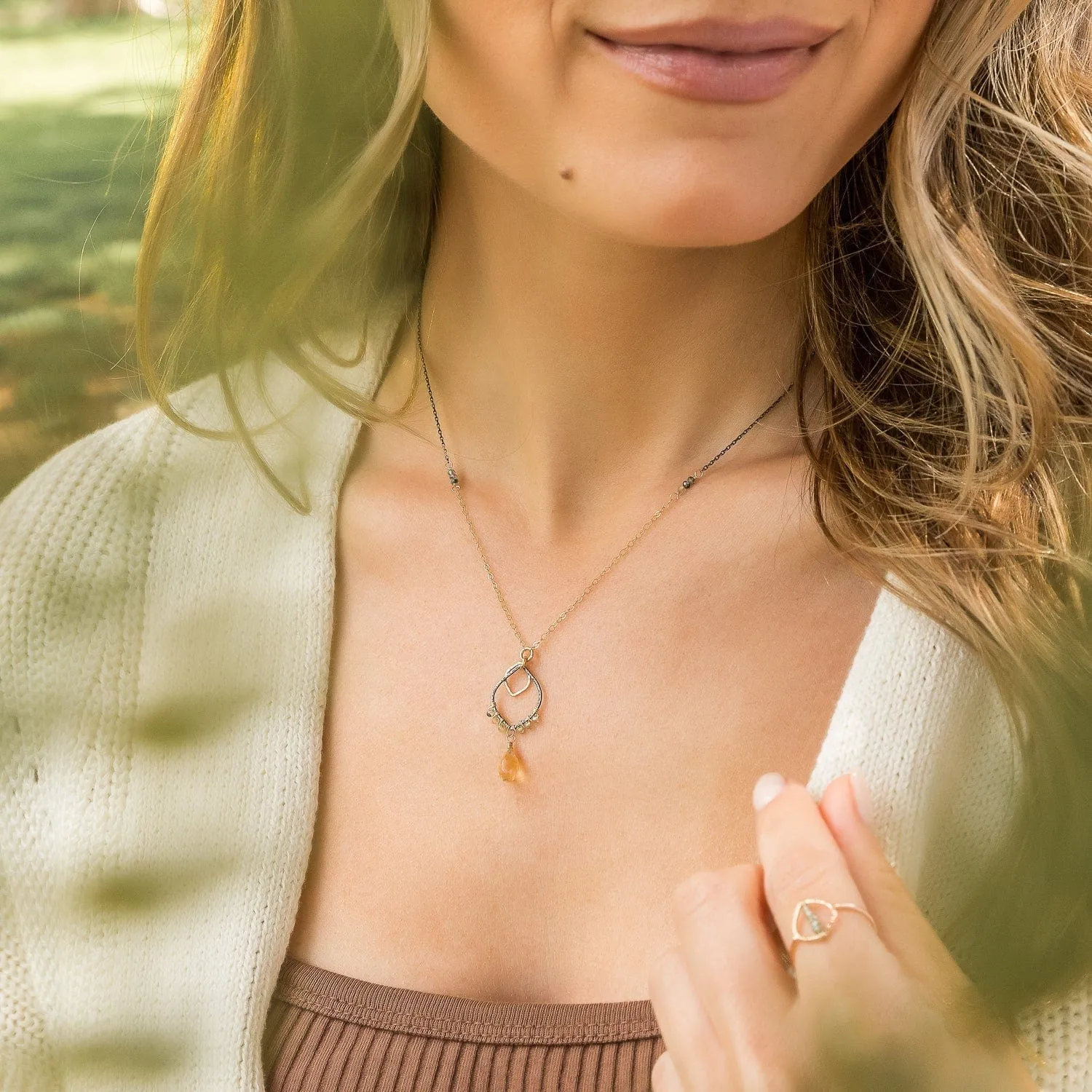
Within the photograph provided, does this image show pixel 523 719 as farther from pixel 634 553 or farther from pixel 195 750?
pixel 195 750

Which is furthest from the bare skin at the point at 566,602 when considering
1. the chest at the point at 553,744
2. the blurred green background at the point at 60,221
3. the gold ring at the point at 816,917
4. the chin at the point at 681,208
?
the blurred green background at the point at 60,221

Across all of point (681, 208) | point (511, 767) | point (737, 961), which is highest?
point (681, 208)

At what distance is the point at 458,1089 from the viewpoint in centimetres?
116

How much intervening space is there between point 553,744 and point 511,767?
0.16 ft

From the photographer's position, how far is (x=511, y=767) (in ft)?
4.22

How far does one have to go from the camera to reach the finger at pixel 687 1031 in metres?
0.69

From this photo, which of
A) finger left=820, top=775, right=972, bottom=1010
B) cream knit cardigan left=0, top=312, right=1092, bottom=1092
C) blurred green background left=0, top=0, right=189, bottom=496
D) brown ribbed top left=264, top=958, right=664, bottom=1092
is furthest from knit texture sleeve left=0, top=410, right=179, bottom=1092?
blurred green background left=0, top=0, right=189, bottom=496

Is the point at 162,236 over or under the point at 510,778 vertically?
over

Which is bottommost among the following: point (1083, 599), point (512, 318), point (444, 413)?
point (444, 413)

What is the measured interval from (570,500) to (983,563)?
17.0 inches

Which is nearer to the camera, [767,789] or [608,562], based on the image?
[767,789]

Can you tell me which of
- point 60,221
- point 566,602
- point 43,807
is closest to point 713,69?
point 566,602

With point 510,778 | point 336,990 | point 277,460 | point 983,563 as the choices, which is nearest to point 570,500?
point 510,778

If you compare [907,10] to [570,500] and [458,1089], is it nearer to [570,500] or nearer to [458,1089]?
[570,500]
